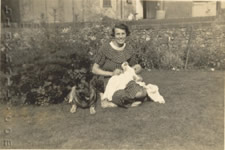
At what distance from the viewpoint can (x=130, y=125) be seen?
4000mm

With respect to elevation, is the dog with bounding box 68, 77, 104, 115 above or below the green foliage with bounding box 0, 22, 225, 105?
below

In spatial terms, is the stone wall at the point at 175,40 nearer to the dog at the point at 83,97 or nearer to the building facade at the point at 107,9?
the dog at the point at 83,97

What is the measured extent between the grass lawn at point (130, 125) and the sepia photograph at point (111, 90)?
0.01 meters

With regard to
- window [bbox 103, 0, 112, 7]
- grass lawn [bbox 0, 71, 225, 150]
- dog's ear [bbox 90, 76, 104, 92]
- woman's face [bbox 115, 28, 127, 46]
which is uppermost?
window [bbox 103, 0, 112, 7]

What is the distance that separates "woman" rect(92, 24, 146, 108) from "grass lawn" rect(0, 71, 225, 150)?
16 centimetres

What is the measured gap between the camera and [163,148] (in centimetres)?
333

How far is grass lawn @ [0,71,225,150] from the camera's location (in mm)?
3504

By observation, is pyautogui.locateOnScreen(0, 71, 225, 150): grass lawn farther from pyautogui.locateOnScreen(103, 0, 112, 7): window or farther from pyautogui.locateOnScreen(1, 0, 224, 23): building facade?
pyautogui.locateOnScreen(103, 0, 112, 7): window

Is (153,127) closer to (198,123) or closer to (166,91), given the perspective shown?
(198,123)

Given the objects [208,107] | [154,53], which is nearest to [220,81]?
[208,107]

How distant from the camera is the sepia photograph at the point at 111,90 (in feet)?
12.1

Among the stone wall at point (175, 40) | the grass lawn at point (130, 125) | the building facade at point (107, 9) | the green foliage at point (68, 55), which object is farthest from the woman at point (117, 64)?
the building facade at point (107, 9)

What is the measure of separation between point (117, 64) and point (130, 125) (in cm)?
125

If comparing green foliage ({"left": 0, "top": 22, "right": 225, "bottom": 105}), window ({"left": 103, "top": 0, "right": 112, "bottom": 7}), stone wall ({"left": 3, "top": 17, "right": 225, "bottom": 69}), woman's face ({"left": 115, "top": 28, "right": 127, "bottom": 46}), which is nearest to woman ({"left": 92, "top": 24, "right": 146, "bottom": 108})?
woman's face ({"left": 115, "top": 28, "right": 127, "bottom": 46})
